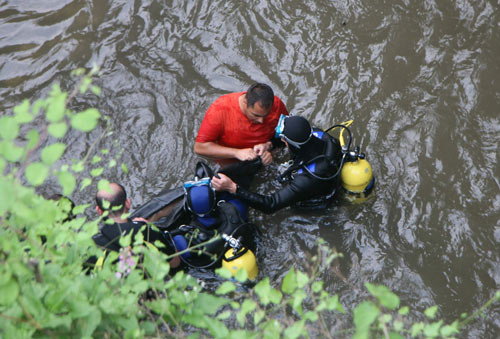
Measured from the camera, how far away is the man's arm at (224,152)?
5.45 meters

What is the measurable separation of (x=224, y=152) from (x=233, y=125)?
353 millimetres

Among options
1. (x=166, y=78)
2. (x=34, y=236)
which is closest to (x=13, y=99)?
(x=166, y=78)

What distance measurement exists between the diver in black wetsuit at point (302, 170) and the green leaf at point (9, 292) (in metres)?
2.96

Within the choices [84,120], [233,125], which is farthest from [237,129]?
[84,120]

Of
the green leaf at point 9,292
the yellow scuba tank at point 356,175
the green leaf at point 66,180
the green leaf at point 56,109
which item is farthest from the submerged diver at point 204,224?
the green leaf at point 56,109

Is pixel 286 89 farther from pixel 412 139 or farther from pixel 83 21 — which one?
pixel 83 21

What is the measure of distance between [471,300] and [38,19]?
25.3ft

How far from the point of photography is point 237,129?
543 centimetres

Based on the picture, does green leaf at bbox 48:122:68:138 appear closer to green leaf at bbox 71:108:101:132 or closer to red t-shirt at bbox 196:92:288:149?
green leaf at bbox 71:108:101:132

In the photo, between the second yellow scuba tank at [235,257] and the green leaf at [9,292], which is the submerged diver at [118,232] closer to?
the second yellow scuba tank at [235,257]

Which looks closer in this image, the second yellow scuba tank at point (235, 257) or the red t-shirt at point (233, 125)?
the second yellow scuba tank at point (235, 257)

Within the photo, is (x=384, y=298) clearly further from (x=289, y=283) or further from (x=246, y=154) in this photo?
(x=246, y=154)

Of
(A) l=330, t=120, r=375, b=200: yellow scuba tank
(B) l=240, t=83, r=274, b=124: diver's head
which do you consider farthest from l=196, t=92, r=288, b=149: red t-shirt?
(A) l=330, t=120, r=375, b=200: yellow scuba tank

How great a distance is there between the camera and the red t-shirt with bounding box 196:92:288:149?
536 centimetres
